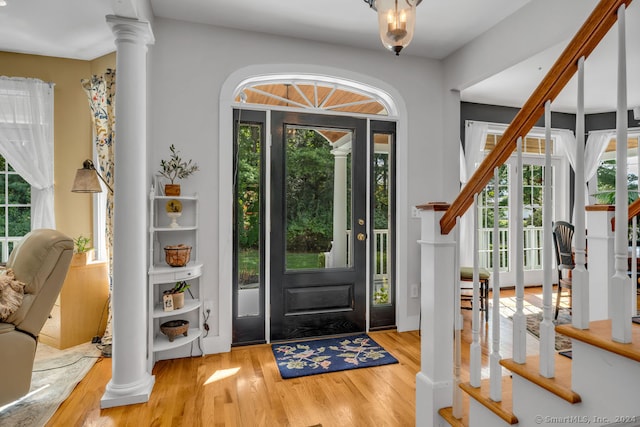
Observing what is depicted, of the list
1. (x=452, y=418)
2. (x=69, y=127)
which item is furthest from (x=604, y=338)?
(x=69, y=127)

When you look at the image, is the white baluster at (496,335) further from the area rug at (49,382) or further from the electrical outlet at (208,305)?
the area rug at (49,382)

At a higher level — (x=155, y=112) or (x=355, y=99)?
(x=355, y=99)

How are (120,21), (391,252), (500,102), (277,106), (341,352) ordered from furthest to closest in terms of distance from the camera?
(500,102) < (391,252) < (277,106) < (341,352) < (120,21)

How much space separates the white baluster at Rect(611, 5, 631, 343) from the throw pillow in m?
2.88

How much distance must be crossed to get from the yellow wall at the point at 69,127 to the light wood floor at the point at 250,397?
1.50 metres

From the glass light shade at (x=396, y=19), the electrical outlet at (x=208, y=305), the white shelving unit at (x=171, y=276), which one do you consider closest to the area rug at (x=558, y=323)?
the glass light shade at (x=396, y=19)

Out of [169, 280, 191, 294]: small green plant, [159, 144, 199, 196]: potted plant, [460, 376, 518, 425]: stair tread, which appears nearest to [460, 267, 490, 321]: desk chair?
[460, 376, 518, 425]: stair tread

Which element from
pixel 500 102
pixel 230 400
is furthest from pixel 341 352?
pixel 500 102

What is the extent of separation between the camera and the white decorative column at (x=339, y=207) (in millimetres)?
3496

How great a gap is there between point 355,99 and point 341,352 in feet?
8.10

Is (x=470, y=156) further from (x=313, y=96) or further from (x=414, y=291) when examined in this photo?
(x=313, y=96)

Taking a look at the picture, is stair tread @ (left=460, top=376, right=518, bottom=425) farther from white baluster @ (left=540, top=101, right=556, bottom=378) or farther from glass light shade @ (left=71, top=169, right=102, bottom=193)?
glass light shade @ (left=71, top=169, right=102, bottom=193)

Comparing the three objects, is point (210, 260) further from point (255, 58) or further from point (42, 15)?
point (42, 15)

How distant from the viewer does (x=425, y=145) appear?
3.75 m
